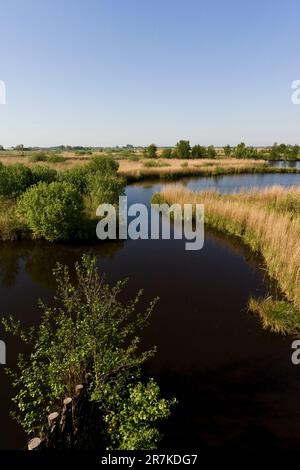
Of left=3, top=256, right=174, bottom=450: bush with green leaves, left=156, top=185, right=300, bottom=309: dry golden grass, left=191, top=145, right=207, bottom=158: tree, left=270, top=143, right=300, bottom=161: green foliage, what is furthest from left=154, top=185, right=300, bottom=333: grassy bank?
left=270, top=143, right=300, bottom=161: green foliage

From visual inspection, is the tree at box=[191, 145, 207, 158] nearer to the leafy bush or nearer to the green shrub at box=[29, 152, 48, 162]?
the green shrub at box=[29, 152, 48, 162]

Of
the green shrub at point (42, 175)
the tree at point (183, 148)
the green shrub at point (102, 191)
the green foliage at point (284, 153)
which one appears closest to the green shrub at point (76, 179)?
the green shrub at point (42, 175)

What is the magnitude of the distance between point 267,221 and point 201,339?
7.18m

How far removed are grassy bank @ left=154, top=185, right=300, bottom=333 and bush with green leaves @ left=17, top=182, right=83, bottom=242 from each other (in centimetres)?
742

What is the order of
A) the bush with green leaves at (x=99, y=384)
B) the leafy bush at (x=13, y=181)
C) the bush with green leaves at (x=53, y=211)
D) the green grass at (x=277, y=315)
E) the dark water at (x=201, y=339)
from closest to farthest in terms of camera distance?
the bush with green leaves at (x=99, y=384) → the dark water at (x=201, y=339) → the green grass at (x=277, y=315) → the bush with green leaves at (x=53, y=211) → the leafy bush at (x=13, y=181)

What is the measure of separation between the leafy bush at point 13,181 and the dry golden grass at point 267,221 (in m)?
8.92

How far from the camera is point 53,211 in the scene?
10898 mm

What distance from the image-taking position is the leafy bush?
13.6 metres

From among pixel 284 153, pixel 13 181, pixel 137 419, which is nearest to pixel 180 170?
pixel 13 181

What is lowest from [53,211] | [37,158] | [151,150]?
[53,211]

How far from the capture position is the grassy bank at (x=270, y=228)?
22.6 ft

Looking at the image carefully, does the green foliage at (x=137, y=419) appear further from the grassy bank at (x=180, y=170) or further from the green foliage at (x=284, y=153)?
the green foliage at (x=284, y=153)

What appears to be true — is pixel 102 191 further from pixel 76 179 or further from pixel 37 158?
pixel 37 158
